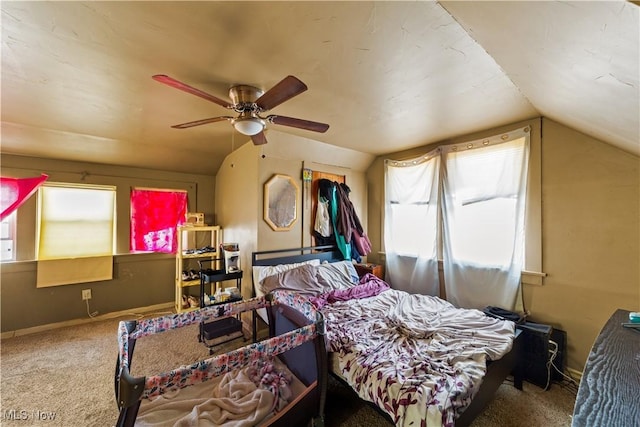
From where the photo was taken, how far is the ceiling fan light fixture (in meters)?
1.86

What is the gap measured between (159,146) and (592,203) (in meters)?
4.74

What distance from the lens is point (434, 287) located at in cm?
322

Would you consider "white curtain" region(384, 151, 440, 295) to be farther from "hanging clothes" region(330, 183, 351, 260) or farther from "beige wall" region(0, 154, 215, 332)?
"beige wall" region(0, 154, 215, 332)

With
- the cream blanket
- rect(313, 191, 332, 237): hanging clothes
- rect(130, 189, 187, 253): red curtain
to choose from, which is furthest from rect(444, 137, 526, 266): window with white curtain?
rect(130, 189, 187, 253): red curtain

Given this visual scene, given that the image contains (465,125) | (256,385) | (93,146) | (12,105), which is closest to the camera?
(256,385)

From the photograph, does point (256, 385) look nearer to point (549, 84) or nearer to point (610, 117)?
point (549, 84)

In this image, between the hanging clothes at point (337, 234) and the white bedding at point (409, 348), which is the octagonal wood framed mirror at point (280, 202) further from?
the white bedding at point (409, 348)

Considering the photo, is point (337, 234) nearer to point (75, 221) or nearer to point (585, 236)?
point (585, 236)

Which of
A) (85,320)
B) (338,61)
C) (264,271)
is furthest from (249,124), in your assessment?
(85,320)

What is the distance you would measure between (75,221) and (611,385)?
15.9 ft

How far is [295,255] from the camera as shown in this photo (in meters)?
3.27

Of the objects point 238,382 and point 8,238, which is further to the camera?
point 8,238

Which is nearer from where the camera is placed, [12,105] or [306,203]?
[12,105]

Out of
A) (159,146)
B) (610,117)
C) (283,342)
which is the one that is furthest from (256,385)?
(159,146)
